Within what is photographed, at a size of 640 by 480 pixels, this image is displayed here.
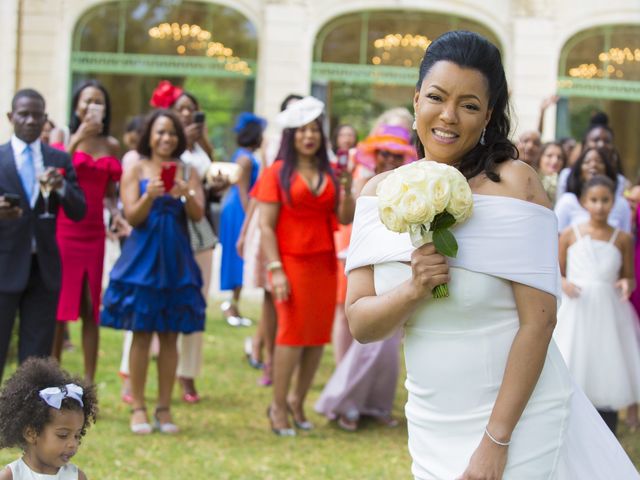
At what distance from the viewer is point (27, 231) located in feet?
22.4

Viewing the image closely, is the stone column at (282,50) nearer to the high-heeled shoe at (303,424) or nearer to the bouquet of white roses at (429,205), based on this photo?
the high-heeled shoe at (303,424)

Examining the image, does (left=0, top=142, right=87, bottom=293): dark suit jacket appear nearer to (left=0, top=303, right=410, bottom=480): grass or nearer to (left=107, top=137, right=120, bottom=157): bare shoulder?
(left=0, top=303, right=410, bottom=480): grass

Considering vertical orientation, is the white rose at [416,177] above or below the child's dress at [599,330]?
above

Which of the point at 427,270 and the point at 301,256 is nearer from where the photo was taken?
the point at 427,270

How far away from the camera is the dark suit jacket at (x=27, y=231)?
675 cm

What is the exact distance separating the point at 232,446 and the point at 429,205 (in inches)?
181

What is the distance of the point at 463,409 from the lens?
304 cm

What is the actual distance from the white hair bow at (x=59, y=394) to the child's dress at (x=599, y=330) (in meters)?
4.03

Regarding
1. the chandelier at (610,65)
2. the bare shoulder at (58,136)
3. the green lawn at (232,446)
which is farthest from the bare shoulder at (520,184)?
the chandelier at (610,65)

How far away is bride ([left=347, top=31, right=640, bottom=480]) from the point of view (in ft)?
9.68

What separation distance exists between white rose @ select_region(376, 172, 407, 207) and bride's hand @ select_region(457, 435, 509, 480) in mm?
660

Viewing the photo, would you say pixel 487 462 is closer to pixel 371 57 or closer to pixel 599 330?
pixel 599 330

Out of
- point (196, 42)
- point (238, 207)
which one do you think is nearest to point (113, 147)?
point (238, 207)

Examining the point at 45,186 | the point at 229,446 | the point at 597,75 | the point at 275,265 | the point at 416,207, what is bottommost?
the point at 229,446
